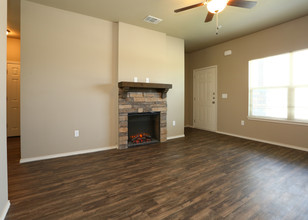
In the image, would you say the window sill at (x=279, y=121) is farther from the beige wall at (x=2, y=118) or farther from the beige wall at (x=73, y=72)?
the beige wall at (x=2, y=118)

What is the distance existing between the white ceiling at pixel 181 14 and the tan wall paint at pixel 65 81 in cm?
29

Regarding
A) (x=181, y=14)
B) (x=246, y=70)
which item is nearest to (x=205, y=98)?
(x=246, y=70)

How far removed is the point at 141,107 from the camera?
371cm

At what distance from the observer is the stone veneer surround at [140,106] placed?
347cm

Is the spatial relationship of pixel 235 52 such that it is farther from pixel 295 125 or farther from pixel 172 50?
pixel 295 125

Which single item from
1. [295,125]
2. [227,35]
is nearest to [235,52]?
[227,35]

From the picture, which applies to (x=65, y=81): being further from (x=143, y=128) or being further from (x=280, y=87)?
(x=280, y=87)

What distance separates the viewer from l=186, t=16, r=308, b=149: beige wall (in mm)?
3346

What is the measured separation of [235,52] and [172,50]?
1.82 metres

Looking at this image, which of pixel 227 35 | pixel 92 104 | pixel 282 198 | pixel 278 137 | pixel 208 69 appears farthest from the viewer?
pixel 208 69

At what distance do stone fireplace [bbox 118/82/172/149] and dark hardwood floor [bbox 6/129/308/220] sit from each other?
0.58 meters

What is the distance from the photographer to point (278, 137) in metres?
3.65

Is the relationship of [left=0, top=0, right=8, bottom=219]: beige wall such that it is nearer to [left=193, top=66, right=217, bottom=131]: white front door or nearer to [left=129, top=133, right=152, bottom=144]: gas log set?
[left=129, top=133, right=152, bottom=144]: gas log set

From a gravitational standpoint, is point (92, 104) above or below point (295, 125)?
above
